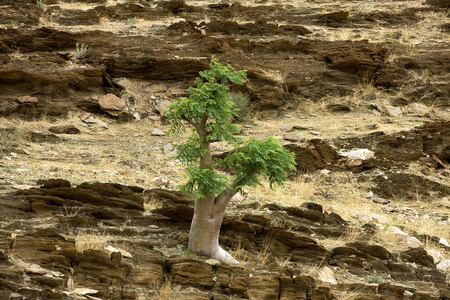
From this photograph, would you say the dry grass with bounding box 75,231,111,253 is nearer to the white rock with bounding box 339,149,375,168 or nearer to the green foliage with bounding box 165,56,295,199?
the green foliage with bounding box 165,56,295,199

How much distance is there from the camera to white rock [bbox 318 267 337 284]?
20.4 feet

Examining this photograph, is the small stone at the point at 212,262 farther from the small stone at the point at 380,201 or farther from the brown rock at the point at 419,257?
the small stone at the point at 380,201

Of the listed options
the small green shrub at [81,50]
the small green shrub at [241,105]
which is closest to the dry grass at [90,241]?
the small green shrub at [241,105]

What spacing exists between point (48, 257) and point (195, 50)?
35.7 ft

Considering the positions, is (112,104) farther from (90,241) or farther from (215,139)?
(90,241)

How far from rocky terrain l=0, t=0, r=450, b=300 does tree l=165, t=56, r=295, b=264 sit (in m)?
0.39

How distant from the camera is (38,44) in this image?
14.1 meters

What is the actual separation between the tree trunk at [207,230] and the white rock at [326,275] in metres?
1.17

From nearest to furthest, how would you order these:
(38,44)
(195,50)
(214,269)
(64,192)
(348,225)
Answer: (214,269) < (64,192) < (348,225) < (38,44) < (195,50)

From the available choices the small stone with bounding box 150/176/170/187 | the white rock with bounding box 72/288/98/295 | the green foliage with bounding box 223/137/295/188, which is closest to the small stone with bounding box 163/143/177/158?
the small stone with bounding box 150/176/170/187

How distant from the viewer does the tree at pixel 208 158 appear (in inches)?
230

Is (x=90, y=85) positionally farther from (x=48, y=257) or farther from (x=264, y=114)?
(x=48, y=257)

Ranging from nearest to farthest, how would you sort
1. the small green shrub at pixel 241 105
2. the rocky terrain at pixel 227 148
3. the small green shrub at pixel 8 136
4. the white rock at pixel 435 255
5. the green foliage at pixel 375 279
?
the rocky terrain at pixel 227 148 → the green foliage at pixel 375 279 → the white rock at pixel 435 255 → the small green shrub at pixel 8 136 → the small green shrub at pixel 241 105

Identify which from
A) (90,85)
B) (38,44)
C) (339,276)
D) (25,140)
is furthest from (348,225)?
(38,44)
